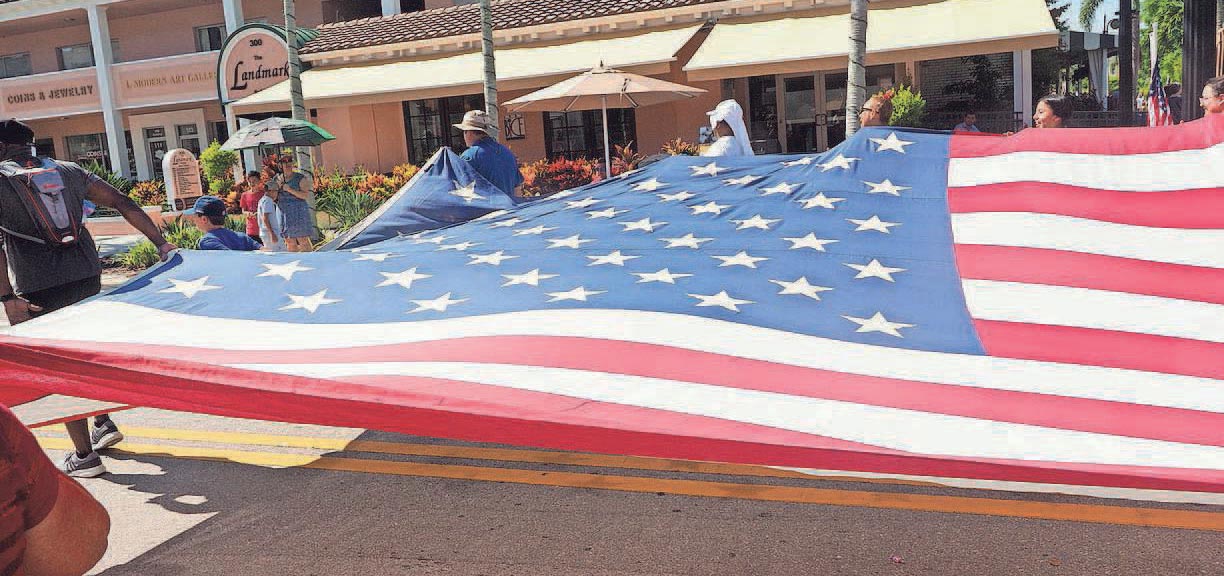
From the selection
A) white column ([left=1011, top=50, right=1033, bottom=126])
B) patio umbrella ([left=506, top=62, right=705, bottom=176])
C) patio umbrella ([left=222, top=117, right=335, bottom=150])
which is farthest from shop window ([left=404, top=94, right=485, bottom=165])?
white column ([left=1011, top=50, right=1033, bottom=126])

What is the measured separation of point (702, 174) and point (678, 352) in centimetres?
232

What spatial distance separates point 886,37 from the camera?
15.1 metres

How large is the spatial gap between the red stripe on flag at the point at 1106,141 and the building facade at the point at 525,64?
31.6 feet

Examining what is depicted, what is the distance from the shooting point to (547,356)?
312 centimetres

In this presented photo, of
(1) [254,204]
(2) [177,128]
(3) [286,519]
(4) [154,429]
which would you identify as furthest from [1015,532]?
(2) [177,128]

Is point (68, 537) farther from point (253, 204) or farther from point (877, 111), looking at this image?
point (253, 204)

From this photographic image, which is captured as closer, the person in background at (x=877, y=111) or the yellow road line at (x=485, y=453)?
the yellow road line at (x=485, y=453)

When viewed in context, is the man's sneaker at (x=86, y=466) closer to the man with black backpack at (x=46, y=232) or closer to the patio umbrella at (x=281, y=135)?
the man with black backpack at (x=46, y=232)

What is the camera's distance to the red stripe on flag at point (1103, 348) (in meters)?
3.19

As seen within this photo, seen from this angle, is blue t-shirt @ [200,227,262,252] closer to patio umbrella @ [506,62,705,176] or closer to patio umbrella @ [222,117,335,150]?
patio umbrella @ [506,62,705,176]

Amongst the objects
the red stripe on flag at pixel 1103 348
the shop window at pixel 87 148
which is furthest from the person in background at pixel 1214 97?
the shop window at pixel 87 148

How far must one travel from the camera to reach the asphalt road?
3639 millimetres

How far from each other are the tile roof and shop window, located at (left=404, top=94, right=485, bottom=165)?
1720 millimetres

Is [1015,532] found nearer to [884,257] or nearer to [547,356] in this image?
[884,257]
